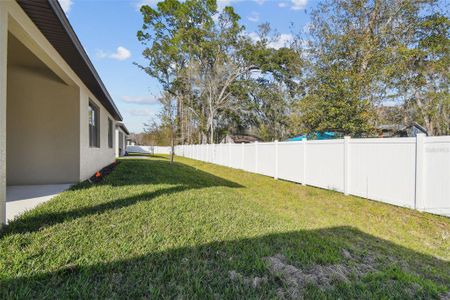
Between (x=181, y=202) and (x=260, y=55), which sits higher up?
(x=260, y=55)

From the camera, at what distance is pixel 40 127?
639 centimetres

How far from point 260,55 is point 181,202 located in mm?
24891

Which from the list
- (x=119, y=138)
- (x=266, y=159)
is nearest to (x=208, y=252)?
(x=266, y=159)

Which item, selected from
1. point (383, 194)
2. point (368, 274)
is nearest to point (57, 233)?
point (368, 274)

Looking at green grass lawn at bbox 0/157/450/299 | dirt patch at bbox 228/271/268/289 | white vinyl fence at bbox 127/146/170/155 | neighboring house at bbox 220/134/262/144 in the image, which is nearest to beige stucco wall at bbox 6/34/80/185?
green grass lawn at bbox 0/157/450/299

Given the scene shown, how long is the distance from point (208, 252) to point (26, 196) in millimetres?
4118

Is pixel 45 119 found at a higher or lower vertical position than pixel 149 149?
higher

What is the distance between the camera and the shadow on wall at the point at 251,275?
2137 millimetres

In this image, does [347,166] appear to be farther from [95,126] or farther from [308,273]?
[95,126]

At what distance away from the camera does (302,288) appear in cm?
233

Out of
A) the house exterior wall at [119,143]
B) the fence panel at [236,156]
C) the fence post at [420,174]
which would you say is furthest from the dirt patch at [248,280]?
the house exterior wall at [119,143]

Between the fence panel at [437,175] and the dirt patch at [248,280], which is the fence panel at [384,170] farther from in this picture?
the dirt patch at [248,280]

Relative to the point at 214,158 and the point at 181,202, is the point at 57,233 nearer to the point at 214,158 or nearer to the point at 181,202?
the point at 181,202

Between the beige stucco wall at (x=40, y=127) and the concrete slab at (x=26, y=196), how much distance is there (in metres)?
0.37
